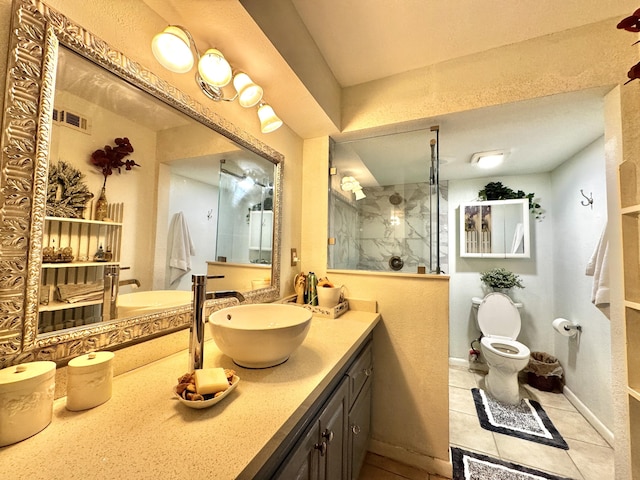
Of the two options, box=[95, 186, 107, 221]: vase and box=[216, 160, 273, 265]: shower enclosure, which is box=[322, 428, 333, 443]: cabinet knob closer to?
box=[216, 160, 273, 265]: shower enclosure

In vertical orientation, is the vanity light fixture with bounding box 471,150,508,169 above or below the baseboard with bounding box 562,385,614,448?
above

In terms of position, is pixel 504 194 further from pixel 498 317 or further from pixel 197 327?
pixel 197 327

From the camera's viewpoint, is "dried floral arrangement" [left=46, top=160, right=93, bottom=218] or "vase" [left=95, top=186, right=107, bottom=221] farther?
"vase" [left=95, top=186, right=107, bottom=221]

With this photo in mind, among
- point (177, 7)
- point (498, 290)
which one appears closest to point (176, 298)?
point (177, 7)

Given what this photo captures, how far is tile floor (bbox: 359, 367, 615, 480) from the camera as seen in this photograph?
1.42 m

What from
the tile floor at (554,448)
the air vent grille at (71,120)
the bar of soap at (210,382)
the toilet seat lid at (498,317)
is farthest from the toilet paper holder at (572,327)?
the air vent grille at (71,120)

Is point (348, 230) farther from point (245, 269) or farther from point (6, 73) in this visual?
point (6, 73)

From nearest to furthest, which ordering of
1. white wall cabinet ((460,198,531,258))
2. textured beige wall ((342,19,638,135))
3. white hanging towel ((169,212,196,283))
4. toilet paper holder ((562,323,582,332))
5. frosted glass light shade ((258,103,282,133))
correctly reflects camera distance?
white hanging towel ((169,212,196,283)), textured beige wall ((342,19,638,135)), frosted glass light shade ((258,103,282,133)), toilet paper holder ((562,323,582,332)), white wall cabinet ((460,198,531,258))

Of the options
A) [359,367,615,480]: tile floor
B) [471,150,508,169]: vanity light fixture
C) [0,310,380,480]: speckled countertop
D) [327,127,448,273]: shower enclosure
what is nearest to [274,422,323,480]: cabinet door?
[0,310,380,480]: speckled countertop

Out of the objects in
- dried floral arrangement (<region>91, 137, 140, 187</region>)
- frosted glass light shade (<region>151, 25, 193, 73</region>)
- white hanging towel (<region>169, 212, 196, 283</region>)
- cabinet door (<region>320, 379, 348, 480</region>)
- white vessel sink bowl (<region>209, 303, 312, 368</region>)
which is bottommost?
cabinet door (<region>320, 379, 348, 480</region>)

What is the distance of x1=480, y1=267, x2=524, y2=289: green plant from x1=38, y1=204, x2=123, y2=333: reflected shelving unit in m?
3.05

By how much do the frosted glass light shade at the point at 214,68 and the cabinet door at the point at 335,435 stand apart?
4.36 feet

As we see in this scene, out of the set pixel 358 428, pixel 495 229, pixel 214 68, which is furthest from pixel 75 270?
pixel 495 229

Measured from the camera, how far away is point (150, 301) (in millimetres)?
860
